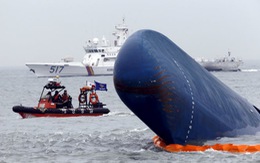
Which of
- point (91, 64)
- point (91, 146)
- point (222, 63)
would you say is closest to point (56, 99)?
point (91, 146)

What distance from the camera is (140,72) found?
18.2 m

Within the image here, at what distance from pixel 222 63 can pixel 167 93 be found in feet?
381

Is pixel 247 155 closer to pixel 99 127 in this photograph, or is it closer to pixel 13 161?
pixel 13 161

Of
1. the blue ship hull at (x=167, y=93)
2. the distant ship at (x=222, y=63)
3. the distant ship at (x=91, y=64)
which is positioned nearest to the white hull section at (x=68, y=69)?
the distant ship at (x=91, y=64)

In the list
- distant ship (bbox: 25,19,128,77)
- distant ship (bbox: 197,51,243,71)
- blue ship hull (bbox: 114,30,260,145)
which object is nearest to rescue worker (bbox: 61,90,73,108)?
blue ship hull (bbox: 114,30,260,145)

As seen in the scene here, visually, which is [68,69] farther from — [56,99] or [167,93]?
[167,93]

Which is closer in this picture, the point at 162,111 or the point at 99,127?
the point at 162,111

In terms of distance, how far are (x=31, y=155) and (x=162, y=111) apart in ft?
14.6

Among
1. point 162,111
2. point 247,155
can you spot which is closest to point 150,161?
point 162,111

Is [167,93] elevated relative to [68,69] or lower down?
elevated

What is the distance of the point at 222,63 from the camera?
5236 inches

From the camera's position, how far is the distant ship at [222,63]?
132 metres

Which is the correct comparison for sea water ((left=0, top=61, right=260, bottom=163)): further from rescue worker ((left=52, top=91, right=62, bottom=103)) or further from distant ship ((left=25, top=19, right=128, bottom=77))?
distant ship ((left=25, top=19, right=128, bottom=77))

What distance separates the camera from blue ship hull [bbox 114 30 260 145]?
60.1 feet
